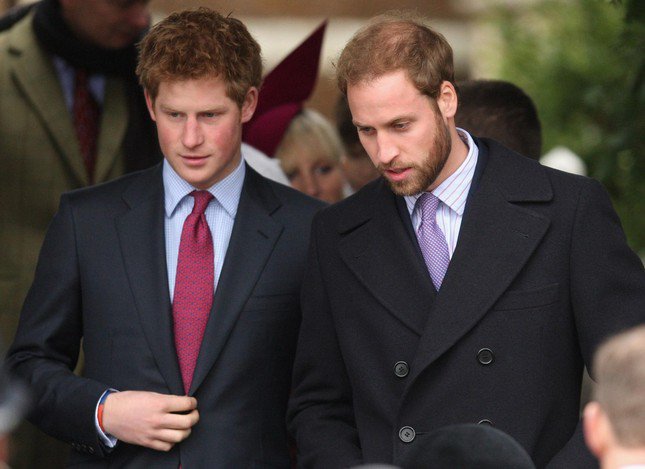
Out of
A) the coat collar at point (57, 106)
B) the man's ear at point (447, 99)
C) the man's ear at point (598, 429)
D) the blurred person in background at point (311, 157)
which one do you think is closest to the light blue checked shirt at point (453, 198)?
the man's ear at point (447, 99)

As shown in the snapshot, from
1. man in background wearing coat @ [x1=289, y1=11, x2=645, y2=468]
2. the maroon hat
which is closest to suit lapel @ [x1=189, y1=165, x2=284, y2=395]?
man in background wearing coat @ [x1=289, y1=11, x2=645, y2=468]

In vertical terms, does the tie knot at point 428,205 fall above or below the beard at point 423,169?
below

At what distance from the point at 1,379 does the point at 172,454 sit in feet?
3.85

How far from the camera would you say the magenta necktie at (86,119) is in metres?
5.20

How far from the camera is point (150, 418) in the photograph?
12.2 feet

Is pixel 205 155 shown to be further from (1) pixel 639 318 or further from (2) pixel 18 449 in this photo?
(2) pixel 18 449

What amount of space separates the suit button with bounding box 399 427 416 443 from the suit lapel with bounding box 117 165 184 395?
0.62m

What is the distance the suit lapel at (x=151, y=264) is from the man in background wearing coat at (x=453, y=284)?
16.1 inches

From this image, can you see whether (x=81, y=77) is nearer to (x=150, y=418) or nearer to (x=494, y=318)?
(x=150, y=418)

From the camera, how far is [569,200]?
3.64 meters

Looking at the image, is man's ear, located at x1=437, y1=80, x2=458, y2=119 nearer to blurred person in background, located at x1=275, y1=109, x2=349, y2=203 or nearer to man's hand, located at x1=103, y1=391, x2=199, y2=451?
man's hand, located at x1=103, y1=391, x2=199, y2=451

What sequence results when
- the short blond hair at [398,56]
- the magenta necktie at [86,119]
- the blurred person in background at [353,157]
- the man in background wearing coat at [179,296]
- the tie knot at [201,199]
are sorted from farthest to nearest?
the blurred person in background at [353,157] → the magenta necktie at [86,119] → the tie knot at [201,199] → the man in background wearing coat at [179,296] → the short blond hair at [398,56]

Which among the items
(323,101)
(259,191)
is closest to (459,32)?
(323,101)

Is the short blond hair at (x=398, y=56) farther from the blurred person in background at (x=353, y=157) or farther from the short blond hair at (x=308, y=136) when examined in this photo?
the short blond hair at (x=308, y=136)
